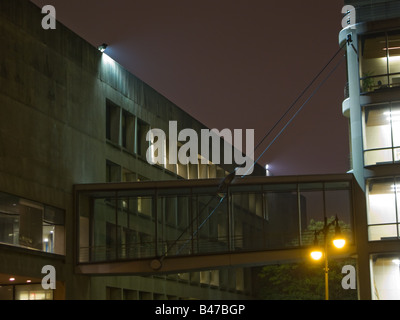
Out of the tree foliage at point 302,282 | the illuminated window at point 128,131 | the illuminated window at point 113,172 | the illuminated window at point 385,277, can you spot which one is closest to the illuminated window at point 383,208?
the illuminated window at point 385,277

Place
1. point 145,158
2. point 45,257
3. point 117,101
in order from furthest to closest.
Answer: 1. point 145,158
2. point 117,101
3. point 45,257

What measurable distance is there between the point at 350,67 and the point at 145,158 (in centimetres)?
1668

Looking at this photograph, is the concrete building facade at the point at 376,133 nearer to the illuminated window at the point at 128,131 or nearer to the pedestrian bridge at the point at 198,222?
the pedestrian bridge at the point at 198,222

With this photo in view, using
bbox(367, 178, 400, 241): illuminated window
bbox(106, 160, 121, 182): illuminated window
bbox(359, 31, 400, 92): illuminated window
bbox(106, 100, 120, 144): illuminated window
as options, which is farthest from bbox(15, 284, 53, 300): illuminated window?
bbox(359, 31, 400, 92): illuminated window

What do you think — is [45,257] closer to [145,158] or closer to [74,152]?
[74,152]

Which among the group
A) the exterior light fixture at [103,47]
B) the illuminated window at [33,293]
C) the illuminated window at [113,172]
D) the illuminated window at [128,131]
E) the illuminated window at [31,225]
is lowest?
the illuminated window at [33,293]

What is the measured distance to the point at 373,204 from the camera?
127ft

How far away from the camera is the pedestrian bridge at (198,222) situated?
39.1 m

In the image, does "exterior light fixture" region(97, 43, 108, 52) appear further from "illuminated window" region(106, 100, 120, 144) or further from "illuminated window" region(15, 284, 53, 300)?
"illuminated window" region(15, 284, 53, 300)

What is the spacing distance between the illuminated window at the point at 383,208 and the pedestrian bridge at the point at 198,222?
88 cm

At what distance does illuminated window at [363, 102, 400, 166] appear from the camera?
38562mm

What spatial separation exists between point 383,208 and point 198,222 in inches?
406

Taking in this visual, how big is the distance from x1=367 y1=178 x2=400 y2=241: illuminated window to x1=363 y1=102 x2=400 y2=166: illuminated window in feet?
3.55

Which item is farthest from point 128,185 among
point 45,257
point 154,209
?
point 45,257
